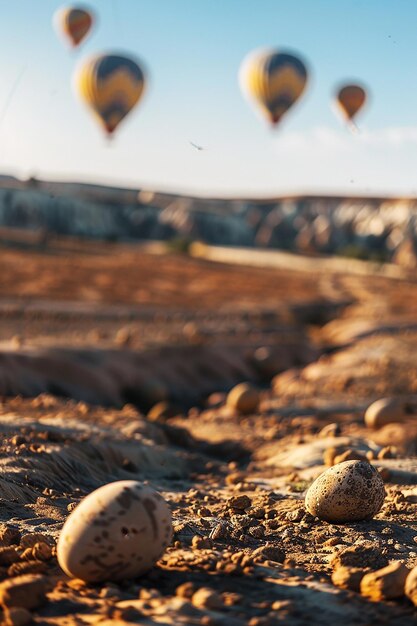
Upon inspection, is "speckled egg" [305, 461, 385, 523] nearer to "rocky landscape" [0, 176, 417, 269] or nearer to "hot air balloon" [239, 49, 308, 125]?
"hot air balloon" [239, 49, 308, 125]

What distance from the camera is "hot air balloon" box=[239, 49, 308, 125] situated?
112ft

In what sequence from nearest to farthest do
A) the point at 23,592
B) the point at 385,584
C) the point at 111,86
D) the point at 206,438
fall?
the point at 23,592 < the point at 385,584 < the point at 206,438 < the point at 111,86

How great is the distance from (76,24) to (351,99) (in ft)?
37.9

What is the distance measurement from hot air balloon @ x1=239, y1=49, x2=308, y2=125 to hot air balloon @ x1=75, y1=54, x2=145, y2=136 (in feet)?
14.7

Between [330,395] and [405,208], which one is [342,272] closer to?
[330,395]

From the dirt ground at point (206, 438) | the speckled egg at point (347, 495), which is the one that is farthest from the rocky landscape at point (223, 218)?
the speckled egg at point (347, 495)

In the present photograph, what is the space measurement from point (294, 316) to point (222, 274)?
18717 mm

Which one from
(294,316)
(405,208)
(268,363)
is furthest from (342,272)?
(405,208)

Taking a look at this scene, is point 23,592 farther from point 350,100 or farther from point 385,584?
point 350,100

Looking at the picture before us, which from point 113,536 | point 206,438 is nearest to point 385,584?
point 113,536

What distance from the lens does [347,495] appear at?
28.7 ft

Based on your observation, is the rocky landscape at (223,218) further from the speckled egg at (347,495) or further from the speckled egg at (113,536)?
the speckled egg at (113,536)

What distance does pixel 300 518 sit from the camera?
9.00m

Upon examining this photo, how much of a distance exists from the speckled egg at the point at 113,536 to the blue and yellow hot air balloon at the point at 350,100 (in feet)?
109
